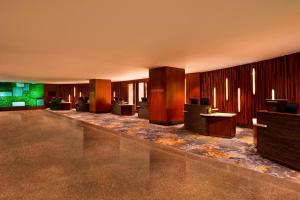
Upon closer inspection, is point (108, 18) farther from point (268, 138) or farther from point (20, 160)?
point (268, 138)

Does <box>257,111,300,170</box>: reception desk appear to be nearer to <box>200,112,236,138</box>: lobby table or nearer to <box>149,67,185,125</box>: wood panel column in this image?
<box>200,112,236,138</box>: lobby table

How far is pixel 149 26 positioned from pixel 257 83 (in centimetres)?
668

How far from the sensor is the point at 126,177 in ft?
10.6

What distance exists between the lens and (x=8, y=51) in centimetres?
617

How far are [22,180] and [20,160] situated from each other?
4.13 ft

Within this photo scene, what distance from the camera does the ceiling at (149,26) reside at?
10.2ft

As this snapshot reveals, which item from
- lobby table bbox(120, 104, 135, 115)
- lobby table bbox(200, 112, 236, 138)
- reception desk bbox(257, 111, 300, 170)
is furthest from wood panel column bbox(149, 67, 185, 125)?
reception desk bbox(257, 111, 300, 170)

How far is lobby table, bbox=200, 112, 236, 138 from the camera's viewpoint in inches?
260

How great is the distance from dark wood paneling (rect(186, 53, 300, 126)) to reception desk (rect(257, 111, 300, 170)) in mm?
3438

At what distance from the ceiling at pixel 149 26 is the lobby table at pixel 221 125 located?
7.83 ft

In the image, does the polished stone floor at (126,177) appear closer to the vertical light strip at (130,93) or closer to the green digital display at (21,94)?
the vertical light strip at (130,93)

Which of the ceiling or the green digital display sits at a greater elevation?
the ceiling

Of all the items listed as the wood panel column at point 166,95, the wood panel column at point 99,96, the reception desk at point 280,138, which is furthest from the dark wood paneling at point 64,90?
the reception desk at point 280,138

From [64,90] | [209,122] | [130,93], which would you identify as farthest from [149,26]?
[64,90]
